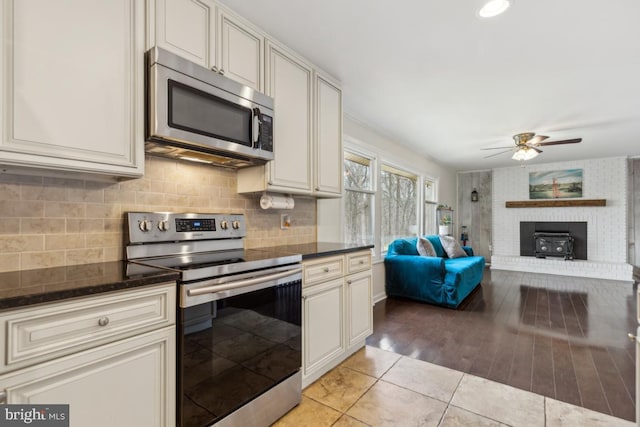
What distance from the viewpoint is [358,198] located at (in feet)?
13.0

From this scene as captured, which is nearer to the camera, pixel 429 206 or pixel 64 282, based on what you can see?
pixel 64 282

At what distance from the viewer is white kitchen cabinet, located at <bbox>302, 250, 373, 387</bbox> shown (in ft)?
6.60

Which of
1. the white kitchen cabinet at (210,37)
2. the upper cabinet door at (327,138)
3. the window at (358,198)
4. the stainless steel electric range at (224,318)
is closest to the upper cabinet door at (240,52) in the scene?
the white kitchen cabinet at (210,37)

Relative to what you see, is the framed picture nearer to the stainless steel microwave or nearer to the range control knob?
the stainless steel microwave

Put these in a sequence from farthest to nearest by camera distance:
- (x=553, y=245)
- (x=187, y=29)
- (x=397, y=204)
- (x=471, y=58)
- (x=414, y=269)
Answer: (x=553, y=245)
(x=397, y=204)
(x=414, y=269)
(x=471, y=58)
(x=187, y=29)

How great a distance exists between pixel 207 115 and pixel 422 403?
85.8 inches

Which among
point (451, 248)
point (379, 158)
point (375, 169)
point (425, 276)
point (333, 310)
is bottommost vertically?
point (425, 276)

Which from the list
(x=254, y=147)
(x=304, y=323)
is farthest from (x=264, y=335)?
(x=254, y=147)

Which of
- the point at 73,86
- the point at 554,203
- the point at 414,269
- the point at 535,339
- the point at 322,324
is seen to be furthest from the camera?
the point at 554,203

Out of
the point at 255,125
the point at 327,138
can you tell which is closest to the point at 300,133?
the point at 327,138

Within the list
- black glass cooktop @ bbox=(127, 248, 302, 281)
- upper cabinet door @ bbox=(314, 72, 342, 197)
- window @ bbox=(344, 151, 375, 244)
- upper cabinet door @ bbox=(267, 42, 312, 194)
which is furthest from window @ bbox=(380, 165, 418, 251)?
black glass cooktop @ bbox=(127, 248, 302, 281)

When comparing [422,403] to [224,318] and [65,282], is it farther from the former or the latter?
[65,282]

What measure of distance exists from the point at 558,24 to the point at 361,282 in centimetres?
225

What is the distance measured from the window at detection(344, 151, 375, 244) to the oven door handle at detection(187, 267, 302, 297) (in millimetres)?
1905
